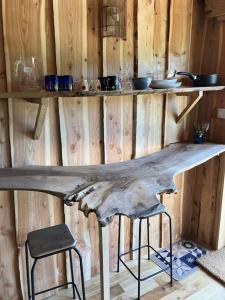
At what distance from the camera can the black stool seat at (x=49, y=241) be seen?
164 centimetres

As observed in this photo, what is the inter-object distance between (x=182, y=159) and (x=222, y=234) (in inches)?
40.4

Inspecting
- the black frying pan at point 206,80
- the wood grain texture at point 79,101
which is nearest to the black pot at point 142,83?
the wood grain texture at point 79,101

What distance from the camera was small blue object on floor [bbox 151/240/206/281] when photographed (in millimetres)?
2394

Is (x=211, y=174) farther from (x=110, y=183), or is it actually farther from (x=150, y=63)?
(x=110, y=183)

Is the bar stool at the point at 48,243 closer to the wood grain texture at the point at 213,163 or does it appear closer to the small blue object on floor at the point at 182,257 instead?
the small blue object on floor at the point at 182,257

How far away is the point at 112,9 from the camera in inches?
74.8

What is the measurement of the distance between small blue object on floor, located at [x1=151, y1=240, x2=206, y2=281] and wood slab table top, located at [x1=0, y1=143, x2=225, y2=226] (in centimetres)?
100

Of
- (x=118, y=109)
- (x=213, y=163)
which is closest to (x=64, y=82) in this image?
(x=118, y=109)

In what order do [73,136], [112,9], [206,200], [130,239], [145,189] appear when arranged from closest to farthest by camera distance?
[145,189], [112,9], [73,136], [130,239], [206,200]

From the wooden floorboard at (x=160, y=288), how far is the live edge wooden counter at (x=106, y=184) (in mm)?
656

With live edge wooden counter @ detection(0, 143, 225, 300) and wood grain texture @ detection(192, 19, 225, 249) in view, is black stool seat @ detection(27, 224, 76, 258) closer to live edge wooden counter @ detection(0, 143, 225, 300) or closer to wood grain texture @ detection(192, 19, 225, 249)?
live edge wooden counter @ detection(0, 143, 225, 300)

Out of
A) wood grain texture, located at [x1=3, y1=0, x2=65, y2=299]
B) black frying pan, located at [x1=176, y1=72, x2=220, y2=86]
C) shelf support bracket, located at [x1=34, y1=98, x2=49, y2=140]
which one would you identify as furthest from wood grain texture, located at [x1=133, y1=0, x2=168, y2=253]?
shelf support bracket, located at [x1=34, y1=98, x2=49, y2=140]

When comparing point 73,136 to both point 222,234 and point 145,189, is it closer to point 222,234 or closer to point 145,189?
point 145,189

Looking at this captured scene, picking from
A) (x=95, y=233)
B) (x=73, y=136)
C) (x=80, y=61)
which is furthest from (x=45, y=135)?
(x=95, y=233)
